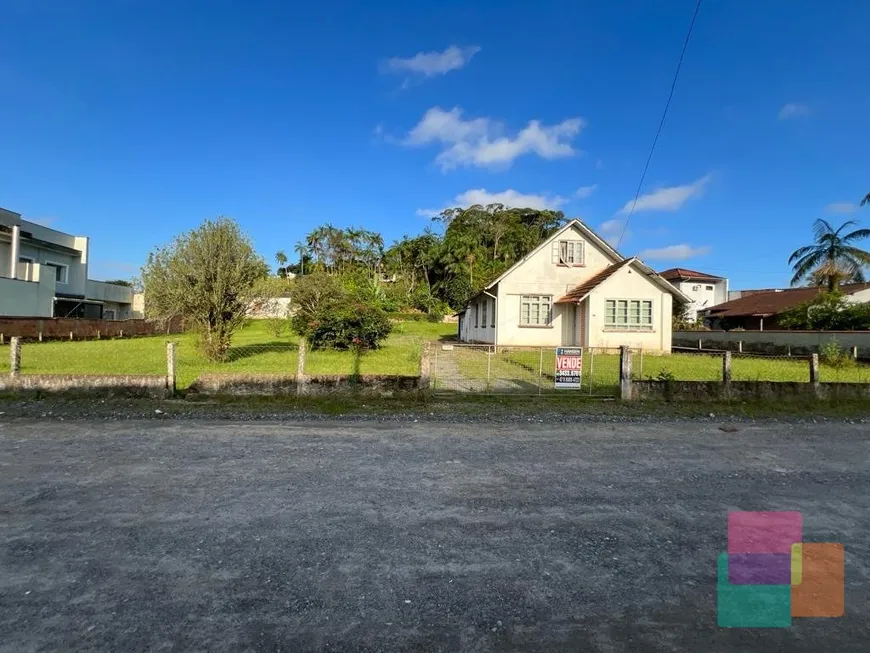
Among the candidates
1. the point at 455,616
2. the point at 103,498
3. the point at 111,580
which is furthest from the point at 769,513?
the point at 103,498

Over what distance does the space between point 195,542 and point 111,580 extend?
2.05 feet

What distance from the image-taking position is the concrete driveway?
8.83 ft

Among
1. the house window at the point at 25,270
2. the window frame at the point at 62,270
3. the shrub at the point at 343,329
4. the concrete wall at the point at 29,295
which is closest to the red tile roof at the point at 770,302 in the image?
the shrub at the point at 343,329

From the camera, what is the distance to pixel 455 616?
282 centimetres

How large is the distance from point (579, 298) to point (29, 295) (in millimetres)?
33050

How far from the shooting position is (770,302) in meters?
42.6

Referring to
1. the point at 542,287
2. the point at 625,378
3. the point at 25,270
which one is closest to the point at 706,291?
the point at 542,287

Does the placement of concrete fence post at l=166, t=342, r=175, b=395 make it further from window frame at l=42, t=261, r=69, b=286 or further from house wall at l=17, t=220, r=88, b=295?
window frame at l=42, t=261, r=69, b=286

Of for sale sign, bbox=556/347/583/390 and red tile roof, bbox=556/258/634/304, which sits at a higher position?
red tile roof, bbox=556/258/634/304

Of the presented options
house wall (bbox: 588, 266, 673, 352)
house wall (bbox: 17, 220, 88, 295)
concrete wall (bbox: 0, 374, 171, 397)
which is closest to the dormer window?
house wall (bbox: 588, 266, 673, 352)

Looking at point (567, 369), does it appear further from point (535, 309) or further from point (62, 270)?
point (62, 270)

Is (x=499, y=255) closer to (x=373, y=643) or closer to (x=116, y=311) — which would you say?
(x=116, y=311)

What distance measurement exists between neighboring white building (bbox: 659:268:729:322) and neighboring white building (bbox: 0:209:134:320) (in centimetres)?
5923

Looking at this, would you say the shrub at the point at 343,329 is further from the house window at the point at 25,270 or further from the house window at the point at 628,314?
the house window at the point at 25,270
